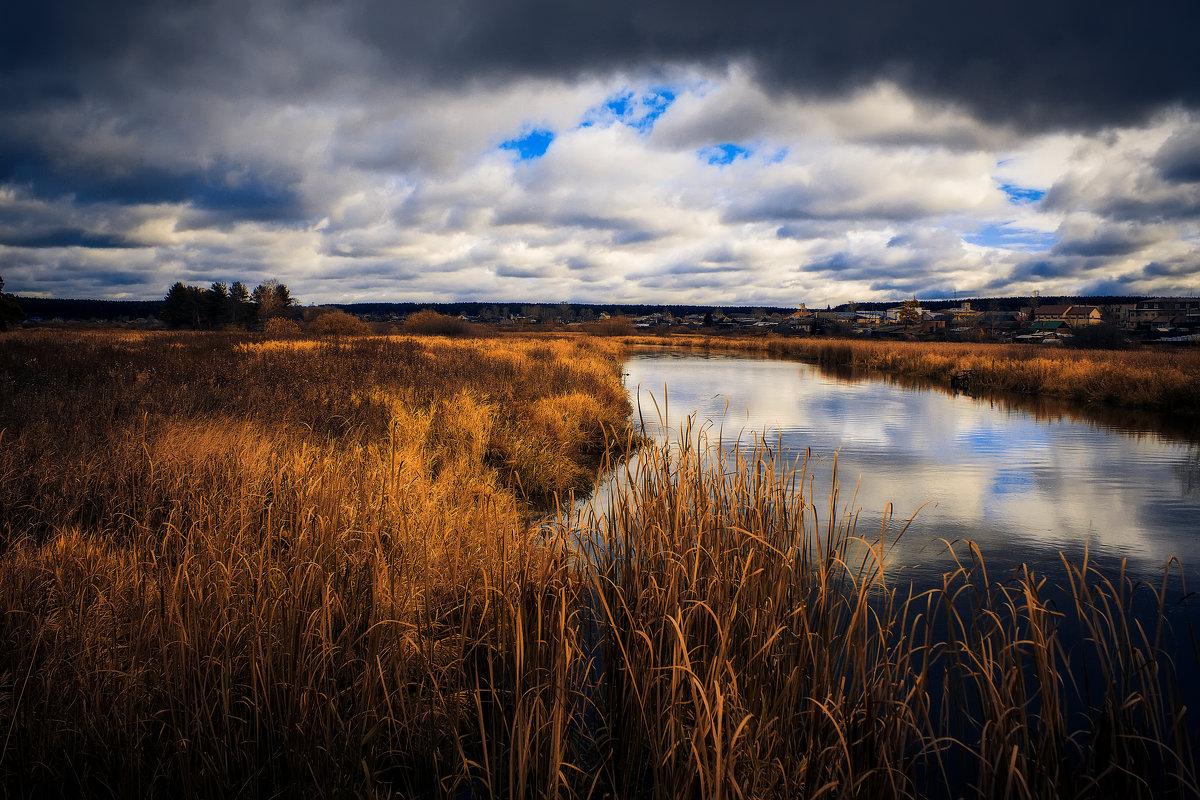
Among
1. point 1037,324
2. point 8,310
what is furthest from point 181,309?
point 1037,324

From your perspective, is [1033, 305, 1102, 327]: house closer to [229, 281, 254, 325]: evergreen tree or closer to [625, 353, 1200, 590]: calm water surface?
[625, 353, 1200, 590]: calm water surface

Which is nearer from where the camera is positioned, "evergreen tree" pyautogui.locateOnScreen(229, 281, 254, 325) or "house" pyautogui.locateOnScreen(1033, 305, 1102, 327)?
"evergreen tree" pyautogui.locateOnScreen(229, 281, 254, 325)

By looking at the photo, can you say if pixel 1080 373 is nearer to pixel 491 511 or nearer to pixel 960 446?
pixel 960 446

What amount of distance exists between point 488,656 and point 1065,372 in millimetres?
29333

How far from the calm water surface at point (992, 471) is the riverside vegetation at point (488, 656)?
985mm

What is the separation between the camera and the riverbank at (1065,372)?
20.6 m

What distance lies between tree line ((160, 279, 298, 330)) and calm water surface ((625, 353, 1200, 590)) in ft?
268

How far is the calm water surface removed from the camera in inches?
333

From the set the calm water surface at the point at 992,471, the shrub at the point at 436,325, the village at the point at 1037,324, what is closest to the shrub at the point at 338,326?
the shrub at the point at 436,325

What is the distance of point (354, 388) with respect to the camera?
1297cm

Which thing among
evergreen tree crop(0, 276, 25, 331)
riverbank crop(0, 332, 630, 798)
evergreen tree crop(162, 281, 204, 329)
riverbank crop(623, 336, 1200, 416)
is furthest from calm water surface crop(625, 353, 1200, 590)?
evergreen tree crop(162, 281, 204, 329)

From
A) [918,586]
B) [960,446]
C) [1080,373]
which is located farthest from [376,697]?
[1080,373]

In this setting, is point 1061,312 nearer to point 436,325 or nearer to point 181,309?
point 436,325

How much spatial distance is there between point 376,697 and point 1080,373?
1159 inches
